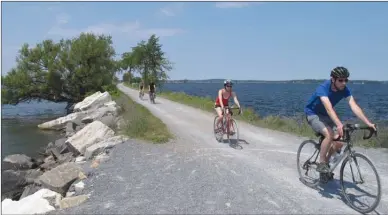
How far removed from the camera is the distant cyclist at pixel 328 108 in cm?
670

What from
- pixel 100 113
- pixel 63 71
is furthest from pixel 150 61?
pixel 100 113

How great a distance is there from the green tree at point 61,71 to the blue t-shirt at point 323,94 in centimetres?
4427

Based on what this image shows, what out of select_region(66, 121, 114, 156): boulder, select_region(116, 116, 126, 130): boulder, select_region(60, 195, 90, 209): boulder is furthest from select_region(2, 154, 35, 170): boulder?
select_region(60, 195, 90, 209): boulder

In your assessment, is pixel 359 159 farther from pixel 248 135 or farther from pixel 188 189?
pixel 248 135

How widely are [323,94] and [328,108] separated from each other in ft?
0.95

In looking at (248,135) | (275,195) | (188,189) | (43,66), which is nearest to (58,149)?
(248,135)

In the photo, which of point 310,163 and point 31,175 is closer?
point 310,163

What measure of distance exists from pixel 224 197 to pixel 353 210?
2097mm

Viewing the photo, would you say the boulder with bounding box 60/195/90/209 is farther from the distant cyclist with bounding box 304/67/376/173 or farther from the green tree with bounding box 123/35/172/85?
the green tree with bounding box 123/35/172/85

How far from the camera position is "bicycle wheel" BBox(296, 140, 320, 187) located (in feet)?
25.0

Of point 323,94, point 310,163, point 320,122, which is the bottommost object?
point 310,163

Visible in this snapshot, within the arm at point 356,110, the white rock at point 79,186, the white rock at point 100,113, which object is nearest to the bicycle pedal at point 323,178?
the arm at point 356,110

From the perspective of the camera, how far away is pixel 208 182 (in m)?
8.10

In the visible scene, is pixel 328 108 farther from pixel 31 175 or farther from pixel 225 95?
pixel 31 175
